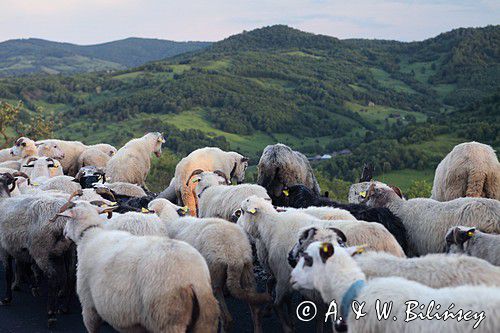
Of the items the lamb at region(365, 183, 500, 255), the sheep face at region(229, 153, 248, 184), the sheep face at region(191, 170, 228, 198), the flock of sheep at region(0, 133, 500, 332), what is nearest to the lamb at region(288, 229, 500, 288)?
the flock of sheep at region(0, 133, 500, 332)

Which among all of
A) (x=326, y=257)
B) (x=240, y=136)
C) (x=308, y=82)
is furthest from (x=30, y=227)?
(x=308, y=82)

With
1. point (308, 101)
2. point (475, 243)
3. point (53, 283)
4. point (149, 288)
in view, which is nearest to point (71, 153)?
point (53, 283)

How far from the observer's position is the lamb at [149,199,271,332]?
687 centimetres

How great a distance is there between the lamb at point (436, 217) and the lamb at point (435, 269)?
2501 millimetres

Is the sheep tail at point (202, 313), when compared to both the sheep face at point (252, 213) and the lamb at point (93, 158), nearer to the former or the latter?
the sheep face at point (252, 213)

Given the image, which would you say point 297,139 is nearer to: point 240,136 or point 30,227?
point 240,136

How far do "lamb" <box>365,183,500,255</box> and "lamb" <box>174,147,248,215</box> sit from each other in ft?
17.7

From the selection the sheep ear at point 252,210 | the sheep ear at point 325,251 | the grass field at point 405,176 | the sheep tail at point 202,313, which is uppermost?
the sheep ear at point 325,251

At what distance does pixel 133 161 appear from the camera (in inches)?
600

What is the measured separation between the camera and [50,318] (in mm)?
7797

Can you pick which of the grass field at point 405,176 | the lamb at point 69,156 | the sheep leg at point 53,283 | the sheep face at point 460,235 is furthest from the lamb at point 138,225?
the grass field at point 405,176

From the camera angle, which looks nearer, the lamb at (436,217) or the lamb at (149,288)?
the lamb at (149,288)

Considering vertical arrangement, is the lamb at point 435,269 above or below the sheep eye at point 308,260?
below

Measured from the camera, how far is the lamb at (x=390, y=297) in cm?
416
